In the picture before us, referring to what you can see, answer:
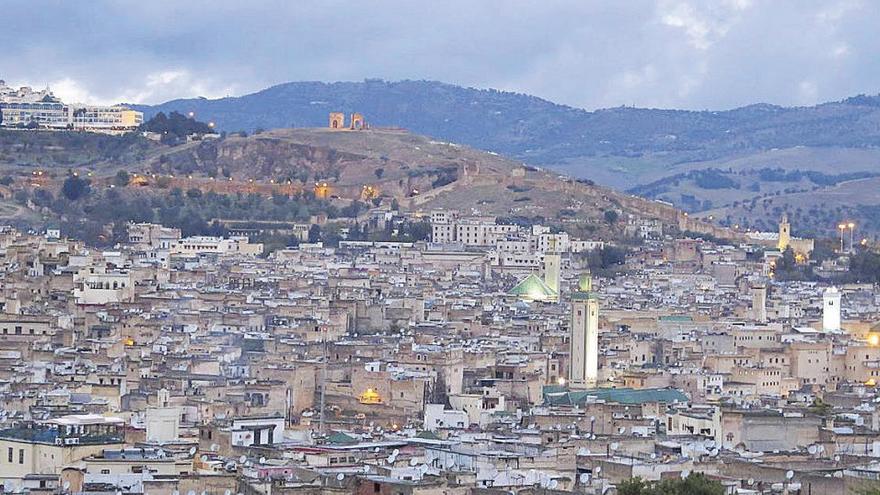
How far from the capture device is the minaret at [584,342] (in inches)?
2516

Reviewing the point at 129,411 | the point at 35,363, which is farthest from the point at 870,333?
the point at 129,411

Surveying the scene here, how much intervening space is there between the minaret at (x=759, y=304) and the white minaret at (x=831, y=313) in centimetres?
173

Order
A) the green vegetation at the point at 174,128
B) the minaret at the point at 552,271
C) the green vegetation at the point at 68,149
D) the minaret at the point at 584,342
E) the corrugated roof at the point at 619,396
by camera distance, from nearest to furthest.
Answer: the corrugated roof at the point at 619,396
the minaret at the point at 584,342
the minaret at the point at 552,271
the green vegetation at the point at 68,149
the green vegetation at the point at 174,128

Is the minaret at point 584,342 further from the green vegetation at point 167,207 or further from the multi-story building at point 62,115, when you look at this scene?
the multi-story building at point 62,115

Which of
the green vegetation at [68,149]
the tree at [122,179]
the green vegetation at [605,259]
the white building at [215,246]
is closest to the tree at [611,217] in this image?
the green vegetation at [605,259]

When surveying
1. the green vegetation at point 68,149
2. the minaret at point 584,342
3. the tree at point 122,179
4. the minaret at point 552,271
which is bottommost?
the minaret at point 584,342

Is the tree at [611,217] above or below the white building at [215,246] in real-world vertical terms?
above

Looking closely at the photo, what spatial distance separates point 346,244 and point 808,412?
67711mm

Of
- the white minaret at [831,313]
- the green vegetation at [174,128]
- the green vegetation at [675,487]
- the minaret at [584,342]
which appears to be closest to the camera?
the green vegetation at [675,487]

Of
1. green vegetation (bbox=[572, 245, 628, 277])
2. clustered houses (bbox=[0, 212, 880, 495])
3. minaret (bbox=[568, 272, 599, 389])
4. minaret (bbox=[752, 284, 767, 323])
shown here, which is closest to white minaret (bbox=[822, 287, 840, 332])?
clustered houses (bbox=[0, 212, 880, 495])

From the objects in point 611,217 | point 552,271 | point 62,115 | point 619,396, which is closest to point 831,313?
point 552,271

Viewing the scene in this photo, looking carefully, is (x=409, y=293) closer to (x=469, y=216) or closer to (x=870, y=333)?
(x=870, y=333)

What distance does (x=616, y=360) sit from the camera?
67125 millimetres

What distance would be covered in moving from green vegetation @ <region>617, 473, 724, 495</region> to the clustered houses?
226 cm
